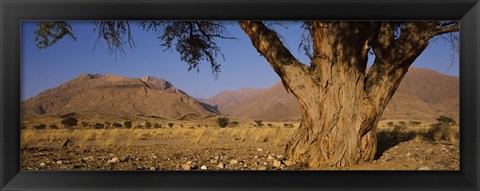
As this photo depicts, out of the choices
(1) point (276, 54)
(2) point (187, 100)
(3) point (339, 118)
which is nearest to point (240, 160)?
(1) point (276, 54)

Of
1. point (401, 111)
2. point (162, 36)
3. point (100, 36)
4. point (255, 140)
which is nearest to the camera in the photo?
point (100, 36)

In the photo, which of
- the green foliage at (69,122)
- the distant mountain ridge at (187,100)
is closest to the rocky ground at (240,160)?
the green foliage at (69,122)

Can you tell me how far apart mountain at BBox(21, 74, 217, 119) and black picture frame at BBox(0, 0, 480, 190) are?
15878mm

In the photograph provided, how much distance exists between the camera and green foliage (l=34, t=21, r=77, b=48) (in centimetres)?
530

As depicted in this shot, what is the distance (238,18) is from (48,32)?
276 centimetres

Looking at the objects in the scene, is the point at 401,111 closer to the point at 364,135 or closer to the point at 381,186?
the point at 364,135

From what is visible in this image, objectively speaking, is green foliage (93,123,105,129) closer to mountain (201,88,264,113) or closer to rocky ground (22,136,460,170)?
mountain (201,88,264,113)

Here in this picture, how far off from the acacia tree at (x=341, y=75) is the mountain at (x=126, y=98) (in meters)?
14.5

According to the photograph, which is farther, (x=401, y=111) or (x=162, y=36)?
(x=401, y=111)

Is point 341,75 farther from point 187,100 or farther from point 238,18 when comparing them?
point 187,100

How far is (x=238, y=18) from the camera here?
3.56 meters

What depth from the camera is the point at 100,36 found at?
217 inches
